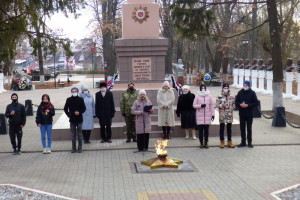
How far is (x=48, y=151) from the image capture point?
10.8 m

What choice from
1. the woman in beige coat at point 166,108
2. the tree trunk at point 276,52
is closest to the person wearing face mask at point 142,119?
the woman in beige coat at point 166,108

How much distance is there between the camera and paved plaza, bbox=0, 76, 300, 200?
7352mm

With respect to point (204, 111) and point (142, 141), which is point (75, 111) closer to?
point (142, 141)

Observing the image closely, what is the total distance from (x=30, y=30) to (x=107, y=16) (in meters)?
25.3

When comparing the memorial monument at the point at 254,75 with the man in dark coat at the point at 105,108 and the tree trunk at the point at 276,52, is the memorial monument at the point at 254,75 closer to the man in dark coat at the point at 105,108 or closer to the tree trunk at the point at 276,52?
the tree trunk at the point at 276,52

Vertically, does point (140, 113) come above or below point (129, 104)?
below

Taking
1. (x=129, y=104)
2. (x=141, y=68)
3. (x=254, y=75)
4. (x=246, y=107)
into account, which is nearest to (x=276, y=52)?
(x=141, y=68)

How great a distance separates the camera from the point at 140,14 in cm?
1477

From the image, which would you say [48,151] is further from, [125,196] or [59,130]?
[125,196]

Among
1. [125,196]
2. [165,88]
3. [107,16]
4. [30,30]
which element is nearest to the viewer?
[125,196]

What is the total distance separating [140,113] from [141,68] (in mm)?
4167

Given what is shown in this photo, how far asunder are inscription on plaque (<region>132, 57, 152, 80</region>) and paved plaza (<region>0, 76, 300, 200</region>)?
299cm

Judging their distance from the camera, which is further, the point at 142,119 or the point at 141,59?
the point at 141,59

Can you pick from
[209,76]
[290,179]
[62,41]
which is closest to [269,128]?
[290,179]
